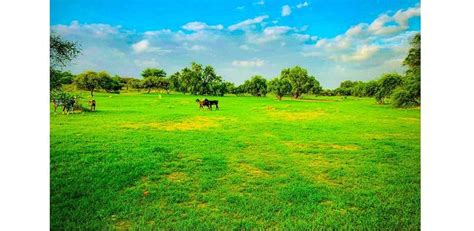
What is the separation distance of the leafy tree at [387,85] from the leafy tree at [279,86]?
4.75 ft

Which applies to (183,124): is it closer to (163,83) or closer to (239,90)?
(163,83)

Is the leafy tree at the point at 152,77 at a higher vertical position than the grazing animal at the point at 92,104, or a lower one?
higher

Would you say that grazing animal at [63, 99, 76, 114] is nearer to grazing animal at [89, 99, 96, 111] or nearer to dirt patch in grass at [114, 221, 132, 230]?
grazing animal at [89, 99, 96, 111]

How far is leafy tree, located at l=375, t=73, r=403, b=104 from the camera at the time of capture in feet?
16.8

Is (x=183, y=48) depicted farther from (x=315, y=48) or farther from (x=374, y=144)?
(x=374, y=144)

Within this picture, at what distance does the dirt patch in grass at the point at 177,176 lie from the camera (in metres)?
3.72

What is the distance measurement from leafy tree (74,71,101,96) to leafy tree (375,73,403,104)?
436 centimetres

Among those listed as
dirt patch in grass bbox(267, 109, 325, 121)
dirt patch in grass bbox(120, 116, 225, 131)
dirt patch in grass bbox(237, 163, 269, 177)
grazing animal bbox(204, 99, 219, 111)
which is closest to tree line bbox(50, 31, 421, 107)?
grazing animal bbox(204, 99, 219, 111)

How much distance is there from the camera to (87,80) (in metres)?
4.74

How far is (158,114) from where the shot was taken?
5656 mm

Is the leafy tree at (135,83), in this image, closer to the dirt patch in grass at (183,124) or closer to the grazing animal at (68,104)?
the dirt patch in grass at (183,124)

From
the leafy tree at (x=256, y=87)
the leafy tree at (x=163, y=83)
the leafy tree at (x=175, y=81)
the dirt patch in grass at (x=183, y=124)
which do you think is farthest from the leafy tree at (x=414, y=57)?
the leafy tree at (x=163, y=83)
